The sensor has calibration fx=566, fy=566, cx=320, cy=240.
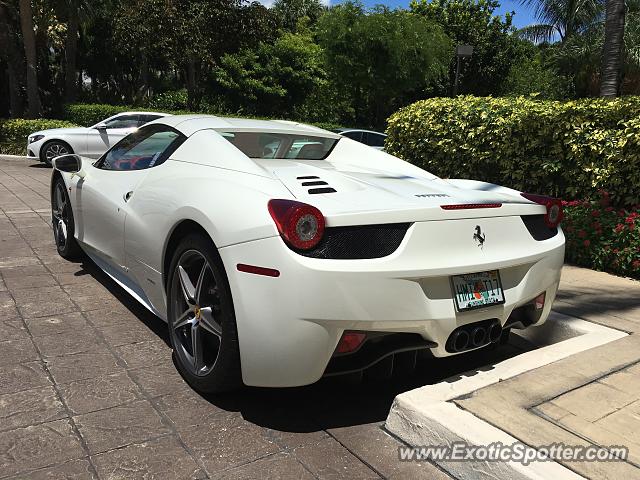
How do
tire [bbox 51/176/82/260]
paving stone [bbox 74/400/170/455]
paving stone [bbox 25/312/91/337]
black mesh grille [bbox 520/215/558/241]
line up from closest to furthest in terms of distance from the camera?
1. paving stone [bbox 74/400/170/455]
2. black mesh grille [bbox 520/215/558/241]
3. paving stone [bbox 25/312/91/337]
4. tire [bbox 51/176/82/260]

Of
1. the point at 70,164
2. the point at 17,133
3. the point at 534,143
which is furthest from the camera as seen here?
the point at 17,133

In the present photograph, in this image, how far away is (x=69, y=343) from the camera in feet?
11.6

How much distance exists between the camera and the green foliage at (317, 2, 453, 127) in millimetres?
21547

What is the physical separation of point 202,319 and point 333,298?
0.83 m

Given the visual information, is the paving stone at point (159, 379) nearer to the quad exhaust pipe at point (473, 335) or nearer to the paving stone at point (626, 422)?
the quad exhaust pipe at point (473, 335)

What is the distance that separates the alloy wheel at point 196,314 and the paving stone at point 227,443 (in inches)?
11.8

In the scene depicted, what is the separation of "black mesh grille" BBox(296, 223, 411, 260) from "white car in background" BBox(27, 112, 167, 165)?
11.3m

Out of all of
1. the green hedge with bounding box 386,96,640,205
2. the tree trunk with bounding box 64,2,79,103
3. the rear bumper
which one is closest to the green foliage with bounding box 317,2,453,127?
the tree trunk with bounding box 64,2,79,103

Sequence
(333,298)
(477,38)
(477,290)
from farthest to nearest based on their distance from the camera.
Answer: (477,38) < (477,290) < (333,298)

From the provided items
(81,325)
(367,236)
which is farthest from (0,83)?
(367,236)

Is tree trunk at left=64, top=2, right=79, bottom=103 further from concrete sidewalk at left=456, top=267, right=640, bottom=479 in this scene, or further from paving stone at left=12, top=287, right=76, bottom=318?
concrete sidewalk at left=456, top=267, right=640, bottom=479

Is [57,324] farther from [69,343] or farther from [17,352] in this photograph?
[17,352]

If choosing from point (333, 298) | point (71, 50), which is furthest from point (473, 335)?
point (71, 50)

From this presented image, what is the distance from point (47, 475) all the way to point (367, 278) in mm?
1525
